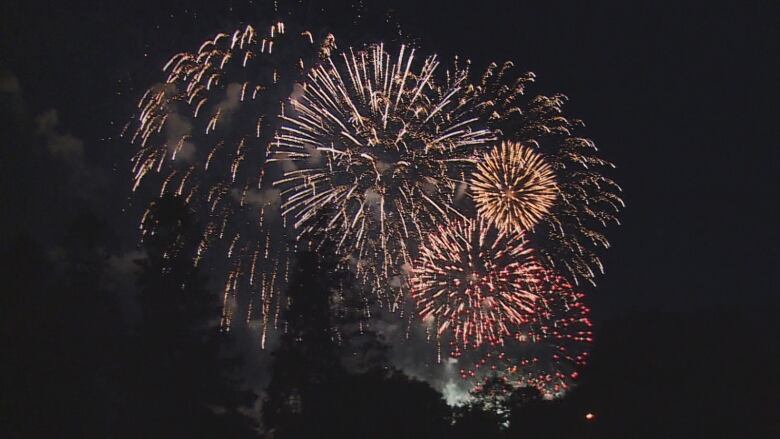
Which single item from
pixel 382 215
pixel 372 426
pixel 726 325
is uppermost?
pixel 382 215

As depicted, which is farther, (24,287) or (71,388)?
(24,287)

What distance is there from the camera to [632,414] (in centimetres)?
2806

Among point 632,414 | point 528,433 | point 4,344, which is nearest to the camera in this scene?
point 4,344

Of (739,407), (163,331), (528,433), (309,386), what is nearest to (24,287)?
(163,331)

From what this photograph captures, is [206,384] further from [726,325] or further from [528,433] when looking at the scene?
[726,325]

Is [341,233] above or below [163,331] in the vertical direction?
above

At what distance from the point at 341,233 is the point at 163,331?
1084 cm

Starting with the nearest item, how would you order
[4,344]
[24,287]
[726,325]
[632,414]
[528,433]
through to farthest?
1. [4,344]
2. [24,287]
3. [632,414]
4. [726,325]
5. [528,433]

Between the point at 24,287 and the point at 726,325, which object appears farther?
the point at 726,325

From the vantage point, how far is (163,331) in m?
25.5

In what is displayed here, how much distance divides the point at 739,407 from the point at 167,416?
21765 mm

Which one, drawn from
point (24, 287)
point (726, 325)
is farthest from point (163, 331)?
point (726, 325)

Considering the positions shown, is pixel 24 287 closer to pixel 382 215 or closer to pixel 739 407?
pixel 382 215

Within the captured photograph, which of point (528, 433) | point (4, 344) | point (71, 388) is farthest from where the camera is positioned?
point (528, 433)
